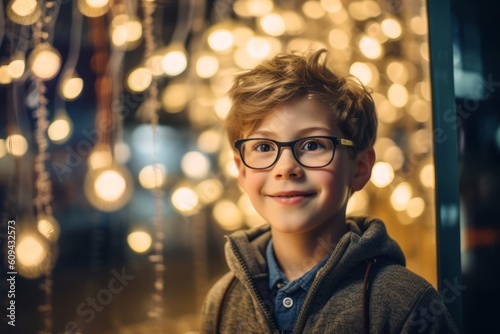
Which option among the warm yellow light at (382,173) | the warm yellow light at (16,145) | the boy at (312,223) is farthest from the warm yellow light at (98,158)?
the warm yellow light at (382,173)

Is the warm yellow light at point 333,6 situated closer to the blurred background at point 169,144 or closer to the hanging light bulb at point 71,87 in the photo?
the blurred background at point 169,144

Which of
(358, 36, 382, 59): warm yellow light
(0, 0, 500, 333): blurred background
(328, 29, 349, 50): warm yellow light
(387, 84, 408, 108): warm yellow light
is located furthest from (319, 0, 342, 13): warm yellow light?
(387, 84, 408, 108): warm yellow light

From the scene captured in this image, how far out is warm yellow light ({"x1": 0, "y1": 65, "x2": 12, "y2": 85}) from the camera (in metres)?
1.28

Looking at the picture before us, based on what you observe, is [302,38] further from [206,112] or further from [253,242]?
[253,242]

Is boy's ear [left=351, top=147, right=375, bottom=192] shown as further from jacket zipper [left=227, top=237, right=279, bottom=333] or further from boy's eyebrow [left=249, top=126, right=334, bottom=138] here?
jacket zipper [left=227, top=237, right=279, bottom=333]

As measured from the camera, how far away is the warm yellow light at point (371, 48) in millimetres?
2430

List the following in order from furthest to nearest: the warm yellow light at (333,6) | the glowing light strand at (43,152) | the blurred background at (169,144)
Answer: the warm yellow light at (333,6) → the glowing light strand at (43,152) → the blurred background at (169,144)

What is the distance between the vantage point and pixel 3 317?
1237mm

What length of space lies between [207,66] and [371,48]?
0.81 m

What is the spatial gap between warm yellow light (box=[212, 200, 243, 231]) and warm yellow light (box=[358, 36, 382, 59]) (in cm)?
99

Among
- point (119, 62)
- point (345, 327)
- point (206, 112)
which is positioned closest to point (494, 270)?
point (345, 327)

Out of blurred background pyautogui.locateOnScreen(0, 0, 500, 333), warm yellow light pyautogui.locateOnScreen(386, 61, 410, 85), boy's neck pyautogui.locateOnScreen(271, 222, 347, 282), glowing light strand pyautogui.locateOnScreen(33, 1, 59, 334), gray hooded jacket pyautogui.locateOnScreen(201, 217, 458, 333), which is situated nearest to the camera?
gray hooded jacket pyautogui.locateOnScreen(201, 217, 458, 333)

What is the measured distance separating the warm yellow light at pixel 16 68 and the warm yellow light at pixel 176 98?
105cm

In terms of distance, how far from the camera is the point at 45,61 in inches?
58.8
